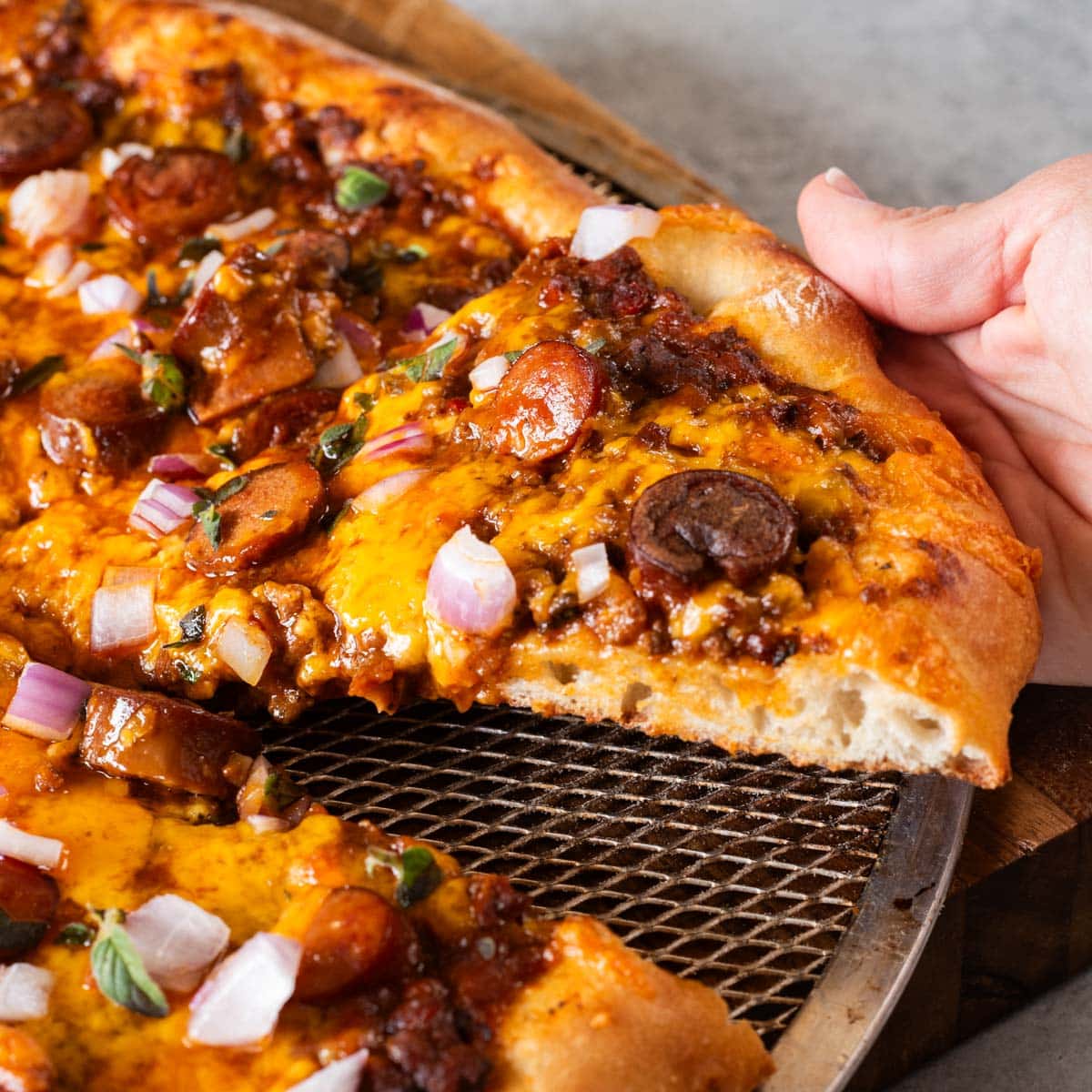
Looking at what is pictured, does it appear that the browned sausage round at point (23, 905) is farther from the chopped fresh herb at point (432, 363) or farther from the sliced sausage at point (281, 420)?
the chopped fresh herb at point (432, 363)

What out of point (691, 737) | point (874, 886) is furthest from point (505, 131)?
point (874, 886)

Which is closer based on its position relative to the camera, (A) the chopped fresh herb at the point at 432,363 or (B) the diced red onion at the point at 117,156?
(A) the chopped fresh herb at the point at 432,363

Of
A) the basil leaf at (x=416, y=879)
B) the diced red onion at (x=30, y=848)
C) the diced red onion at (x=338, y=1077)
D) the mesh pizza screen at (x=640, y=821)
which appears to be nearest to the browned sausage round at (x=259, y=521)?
the mesh pizza screen at (x=640, y=821)

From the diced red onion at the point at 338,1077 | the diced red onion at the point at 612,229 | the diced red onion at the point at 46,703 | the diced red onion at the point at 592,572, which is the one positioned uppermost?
the diced red onion at the point at 612,229

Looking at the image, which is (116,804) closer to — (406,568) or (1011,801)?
(406,568)

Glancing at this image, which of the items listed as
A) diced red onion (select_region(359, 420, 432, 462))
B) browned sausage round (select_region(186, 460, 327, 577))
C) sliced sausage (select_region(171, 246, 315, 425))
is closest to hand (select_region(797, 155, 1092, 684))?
diced red onion (select_region(359, 420, 432, 462))

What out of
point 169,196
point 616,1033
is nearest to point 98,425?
point 169,196
